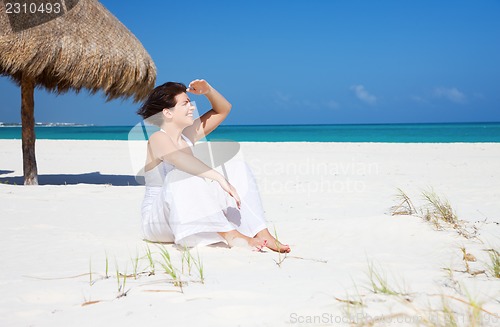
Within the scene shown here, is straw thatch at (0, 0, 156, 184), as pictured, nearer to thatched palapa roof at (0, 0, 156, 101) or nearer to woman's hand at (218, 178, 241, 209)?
thatched palapa roof at (0, 0, 156, 101)

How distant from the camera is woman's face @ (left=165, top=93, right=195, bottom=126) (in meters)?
3.15

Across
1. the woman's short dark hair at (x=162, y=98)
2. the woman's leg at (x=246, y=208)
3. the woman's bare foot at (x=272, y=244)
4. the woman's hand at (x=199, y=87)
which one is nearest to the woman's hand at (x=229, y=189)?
the woman's leg at (x=246, y=208)

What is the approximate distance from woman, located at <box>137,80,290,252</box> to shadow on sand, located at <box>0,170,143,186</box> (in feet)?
14.7

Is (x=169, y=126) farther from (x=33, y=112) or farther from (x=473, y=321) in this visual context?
(x=33, y=112)

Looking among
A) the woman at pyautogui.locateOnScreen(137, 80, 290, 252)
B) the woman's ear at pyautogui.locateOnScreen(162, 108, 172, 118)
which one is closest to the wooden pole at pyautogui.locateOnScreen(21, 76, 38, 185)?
the woman at pyautogui.locateOnScreen(137, 80, 290, 252)

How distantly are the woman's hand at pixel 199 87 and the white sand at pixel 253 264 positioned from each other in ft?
3.74

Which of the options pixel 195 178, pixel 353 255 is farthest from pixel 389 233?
pixel 195 178

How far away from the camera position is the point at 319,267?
103 inches

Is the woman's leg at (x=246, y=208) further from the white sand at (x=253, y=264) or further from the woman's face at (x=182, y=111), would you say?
the woman's face at (x=182, y=111)

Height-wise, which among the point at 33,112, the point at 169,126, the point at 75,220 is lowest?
the point at 75,220

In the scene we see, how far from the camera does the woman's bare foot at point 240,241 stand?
9.57 ft

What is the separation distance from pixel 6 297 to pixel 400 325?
63.5 inches

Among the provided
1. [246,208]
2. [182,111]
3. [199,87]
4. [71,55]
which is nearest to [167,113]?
[182,111]

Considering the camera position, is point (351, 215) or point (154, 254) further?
point (351, 215)
